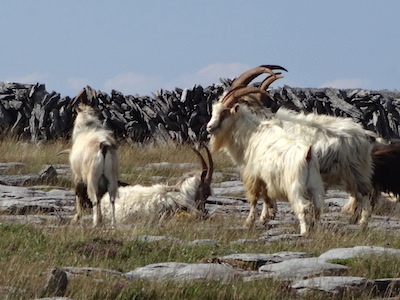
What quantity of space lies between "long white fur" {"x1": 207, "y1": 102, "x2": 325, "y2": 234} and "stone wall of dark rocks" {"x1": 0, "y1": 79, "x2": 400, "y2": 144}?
413 inches

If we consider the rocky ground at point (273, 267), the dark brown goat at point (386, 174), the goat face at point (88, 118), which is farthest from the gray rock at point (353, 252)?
the goat face at point (88, 118)

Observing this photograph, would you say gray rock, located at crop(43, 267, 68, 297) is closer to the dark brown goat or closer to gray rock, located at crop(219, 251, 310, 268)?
gray rock, located at crop(219, 251, 310, 268)

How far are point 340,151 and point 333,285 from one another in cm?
535

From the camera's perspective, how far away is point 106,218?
13.5 m

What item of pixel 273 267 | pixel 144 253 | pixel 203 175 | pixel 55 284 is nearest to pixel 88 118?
pixel 203 175

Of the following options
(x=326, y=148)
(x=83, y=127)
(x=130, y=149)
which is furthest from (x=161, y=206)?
(x=130, y=149)

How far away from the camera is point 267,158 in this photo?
39.6 feet

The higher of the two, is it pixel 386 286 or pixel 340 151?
pixel 340 151

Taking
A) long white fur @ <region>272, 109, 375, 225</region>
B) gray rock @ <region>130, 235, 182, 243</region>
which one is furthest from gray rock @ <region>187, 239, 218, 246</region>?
long white fur @ <region>272, 109, 375, 225</region>

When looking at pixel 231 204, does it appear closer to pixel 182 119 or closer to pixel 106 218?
pixel 106 218

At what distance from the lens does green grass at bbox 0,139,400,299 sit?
7.26 meters

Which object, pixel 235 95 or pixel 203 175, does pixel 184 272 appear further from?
pixel 203 175

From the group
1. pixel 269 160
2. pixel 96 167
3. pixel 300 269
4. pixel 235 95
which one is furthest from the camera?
pixel 235 95

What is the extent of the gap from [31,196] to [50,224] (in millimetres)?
3089
